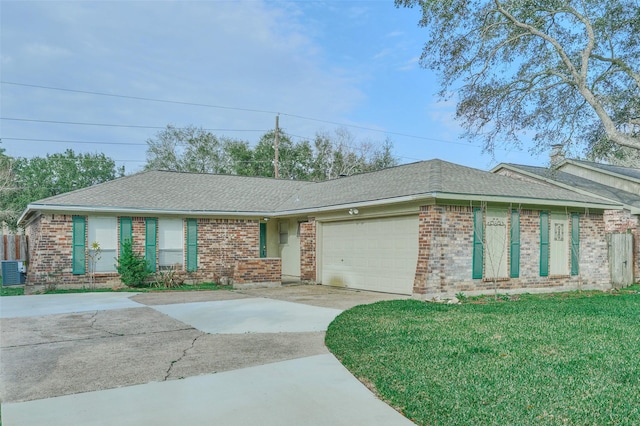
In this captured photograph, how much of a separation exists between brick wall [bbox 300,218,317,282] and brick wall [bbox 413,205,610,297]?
5132mm

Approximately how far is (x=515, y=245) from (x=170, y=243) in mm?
11110

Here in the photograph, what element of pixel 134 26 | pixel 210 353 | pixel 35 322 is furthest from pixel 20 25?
pixel 210 353

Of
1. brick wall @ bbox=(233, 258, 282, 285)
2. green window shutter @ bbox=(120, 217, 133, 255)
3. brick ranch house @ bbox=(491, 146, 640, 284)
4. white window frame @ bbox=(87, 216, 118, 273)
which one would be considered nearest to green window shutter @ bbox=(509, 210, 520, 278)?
brick ranch house @ bbox=(491, 146, 640, 284)

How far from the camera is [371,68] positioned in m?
19.2

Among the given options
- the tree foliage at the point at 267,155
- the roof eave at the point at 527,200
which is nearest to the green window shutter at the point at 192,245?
the roof eave at the point at 527,200

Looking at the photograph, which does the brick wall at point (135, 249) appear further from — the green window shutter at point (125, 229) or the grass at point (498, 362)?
the grass at point (498, 362)

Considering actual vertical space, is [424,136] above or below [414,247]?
above

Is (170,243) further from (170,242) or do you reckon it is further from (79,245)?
(79,245)

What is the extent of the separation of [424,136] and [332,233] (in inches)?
1140

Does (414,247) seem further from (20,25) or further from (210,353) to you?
(20,25)

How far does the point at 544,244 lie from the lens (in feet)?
42.3

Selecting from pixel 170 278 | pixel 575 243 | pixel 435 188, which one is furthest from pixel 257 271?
pixel 575 243

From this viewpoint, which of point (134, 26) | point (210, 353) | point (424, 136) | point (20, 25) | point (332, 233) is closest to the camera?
point (210, 353)

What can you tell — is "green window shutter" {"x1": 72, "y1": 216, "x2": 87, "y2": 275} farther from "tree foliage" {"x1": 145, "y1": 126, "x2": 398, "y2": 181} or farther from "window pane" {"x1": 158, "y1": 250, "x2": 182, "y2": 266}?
"tree foliage" {"x1": 145, "y1": 126, "x2": 398, "y2": 181}
